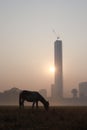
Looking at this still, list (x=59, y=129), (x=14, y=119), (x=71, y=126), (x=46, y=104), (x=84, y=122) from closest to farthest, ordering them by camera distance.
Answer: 1. (x=59, y=129)
2. (x=71, y=126)
3. (x=84, y=122)
4. (x=14, y=119)
5. (x=46, y=104)

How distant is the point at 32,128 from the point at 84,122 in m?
5.88

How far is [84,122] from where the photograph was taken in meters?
29.3

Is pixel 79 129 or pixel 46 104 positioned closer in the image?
pixel 79 129

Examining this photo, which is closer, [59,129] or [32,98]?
[59,129]

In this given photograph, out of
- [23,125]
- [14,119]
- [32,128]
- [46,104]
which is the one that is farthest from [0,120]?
[46,104]

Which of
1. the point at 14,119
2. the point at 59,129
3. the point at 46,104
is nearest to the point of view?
the point at 59,129

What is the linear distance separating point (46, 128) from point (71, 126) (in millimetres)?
2151

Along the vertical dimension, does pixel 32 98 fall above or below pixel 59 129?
above

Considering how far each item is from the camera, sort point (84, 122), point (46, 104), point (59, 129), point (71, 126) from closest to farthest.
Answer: point (59, 129) < point (71, 126) < point (84, 122) < point (46, 104)

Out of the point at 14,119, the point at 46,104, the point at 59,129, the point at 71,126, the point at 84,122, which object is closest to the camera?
the point at 59,129

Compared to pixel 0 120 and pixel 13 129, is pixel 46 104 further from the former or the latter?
pixel 13 129

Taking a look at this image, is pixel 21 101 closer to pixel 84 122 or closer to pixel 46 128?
pixel 84 122

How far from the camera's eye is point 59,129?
81.2 feet

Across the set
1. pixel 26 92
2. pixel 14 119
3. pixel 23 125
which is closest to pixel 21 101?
pixel 26 92
